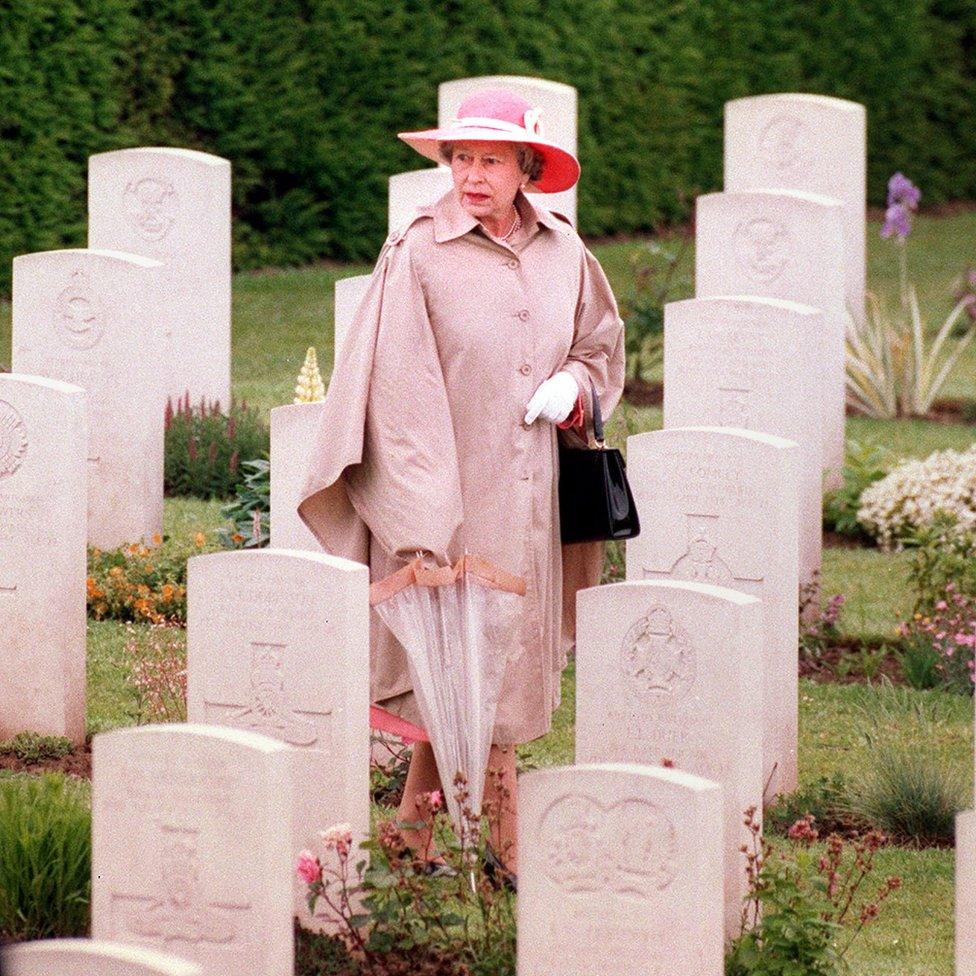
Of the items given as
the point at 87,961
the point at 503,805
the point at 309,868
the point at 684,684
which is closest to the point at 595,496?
the point at 684,684

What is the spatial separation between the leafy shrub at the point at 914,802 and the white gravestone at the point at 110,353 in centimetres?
355

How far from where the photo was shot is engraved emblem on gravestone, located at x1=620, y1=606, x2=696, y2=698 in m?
5.60

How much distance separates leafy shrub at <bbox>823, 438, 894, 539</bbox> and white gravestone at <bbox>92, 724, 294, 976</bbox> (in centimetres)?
618

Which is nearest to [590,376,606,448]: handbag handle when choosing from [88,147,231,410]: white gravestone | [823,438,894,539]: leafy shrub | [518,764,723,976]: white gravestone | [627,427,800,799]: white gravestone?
[627,427,800,799]: white gravestone

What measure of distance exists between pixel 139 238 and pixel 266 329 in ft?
8.74

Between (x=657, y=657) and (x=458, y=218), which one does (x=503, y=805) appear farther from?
(x=458, y=218)

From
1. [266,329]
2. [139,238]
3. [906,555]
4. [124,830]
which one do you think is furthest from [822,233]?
[124,830]

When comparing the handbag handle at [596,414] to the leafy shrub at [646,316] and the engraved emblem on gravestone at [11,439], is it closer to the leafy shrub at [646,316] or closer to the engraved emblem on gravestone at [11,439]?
the engraved emblem on gravestone at [11,439]

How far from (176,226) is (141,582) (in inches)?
110

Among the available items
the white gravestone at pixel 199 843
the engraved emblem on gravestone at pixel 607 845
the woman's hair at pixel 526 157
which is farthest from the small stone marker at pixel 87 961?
the woman's hair at pixel 526 157

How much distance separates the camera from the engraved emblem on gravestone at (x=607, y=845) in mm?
4703

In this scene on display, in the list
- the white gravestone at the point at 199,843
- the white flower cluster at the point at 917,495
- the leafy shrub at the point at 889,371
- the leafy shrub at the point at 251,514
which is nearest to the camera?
the white gravestone at the point at 199,843

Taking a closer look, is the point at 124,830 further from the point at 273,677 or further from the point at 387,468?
the point at 387,468

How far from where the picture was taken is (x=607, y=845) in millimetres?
4730
